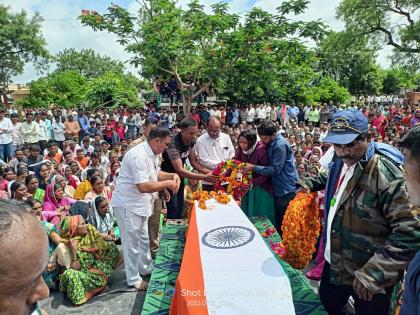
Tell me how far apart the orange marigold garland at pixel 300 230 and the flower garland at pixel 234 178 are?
135 centimetres

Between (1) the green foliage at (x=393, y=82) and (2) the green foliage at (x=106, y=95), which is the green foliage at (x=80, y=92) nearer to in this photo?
(2) the green foliage at (x=106, y=95)

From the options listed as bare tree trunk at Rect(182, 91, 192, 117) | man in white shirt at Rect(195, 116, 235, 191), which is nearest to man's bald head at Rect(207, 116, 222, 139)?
man in white shirt at Rect(195, 116, 235, 191)

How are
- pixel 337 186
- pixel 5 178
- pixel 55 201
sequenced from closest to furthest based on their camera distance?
pixel 337 186 → pixel 55 201 → pixel 5 178

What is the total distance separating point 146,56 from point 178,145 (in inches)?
229

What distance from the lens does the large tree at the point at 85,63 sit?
49.0 meters

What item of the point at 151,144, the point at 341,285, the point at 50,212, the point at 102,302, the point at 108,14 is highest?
the point at 108,14

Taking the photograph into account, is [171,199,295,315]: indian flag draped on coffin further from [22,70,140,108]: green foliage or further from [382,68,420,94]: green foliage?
[382,68,420,94]: green foliage

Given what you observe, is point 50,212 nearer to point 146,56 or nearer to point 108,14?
point 146,56

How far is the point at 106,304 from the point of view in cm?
377

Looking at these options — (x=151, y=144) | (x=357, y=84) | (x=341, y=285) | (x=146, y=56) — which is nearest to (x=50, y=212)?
(x=151, y=144)

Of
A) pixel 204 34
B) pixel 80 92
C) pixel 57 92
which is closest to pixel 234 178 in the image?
pixel 204 34

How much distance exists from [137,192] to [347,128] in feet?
7.20

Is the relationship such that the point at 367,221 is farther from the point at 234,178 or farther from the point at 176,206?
the point at 176,206

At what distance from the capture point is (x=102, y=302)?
3822 millimetres
